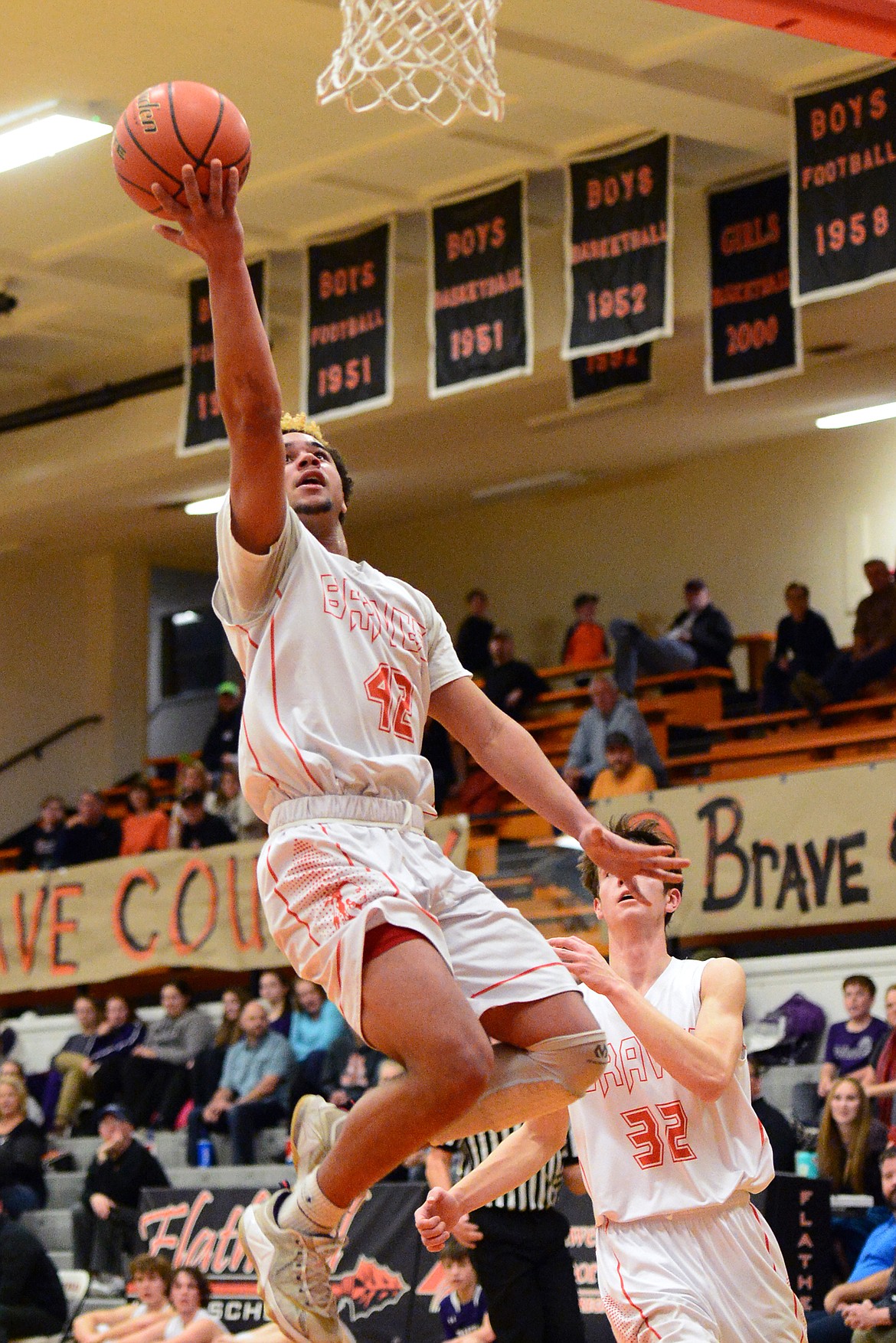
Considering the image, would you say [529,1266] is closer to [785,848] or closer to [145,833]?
[785,848]

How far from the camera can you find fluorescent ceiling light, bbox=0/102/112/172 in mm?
11820

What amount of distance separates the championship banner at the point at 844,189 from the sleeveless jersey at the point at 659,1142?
676cm

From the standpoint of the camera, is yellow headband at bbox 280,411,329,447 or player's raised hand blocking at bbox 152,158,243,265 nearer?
player's raised hand blocking at bbox 152,158,243,265

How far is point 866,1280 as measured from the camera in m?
8.30

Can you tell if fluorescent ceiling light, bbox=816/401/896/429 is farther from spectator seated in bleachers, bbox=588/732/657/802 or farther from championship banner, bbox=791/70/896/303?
championship banner, bbox=791/70/896/303

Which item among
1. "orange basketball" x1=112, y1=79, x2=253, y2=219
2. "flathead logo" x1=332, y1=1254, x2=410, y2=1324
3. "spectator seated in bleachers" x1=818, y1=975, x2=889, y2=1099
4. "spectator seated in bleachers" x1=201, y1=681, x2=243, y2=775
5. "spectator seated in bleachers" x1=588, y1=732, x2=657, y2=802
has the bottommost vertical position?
"flathead logo" x1=332, y1=1254, x2=410, y2=1324

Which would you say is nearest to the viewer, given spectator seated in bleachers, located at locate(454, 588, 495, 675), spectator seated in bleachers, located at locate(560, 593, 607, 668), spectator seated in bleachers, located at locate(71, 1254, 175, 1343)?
spectator seated in bleachers, located at locate(71, 1254, 175, 1343)

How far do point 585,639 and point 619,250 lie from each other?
7447 mm

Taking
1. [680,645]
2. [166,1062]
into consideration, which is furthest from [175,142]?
[680,645]

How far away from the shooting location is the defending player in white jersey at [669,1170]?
4.58 metres

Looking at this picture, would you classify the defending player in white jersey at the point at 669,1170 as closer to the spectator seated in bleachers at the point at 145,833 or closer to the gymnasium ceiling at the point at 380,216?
the gymnasium ceiling at the point at 380,216

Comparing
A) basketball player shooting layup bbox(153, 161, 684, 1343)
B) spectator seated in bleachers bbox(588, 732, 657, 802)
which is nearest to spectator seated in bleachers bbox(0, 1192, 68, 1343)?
spectator seated in bleachers bbox(588, 732, 657, 802)

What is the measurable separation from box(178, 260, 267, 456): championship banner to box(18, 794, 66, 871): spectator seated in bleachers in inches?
211

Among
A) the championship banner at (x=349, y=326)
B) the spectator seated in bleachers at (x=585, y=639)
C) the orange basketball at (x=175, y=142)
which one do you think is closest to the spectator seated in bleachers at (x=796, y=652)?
the spectator seated in bleachers at (x=585, y=639)
